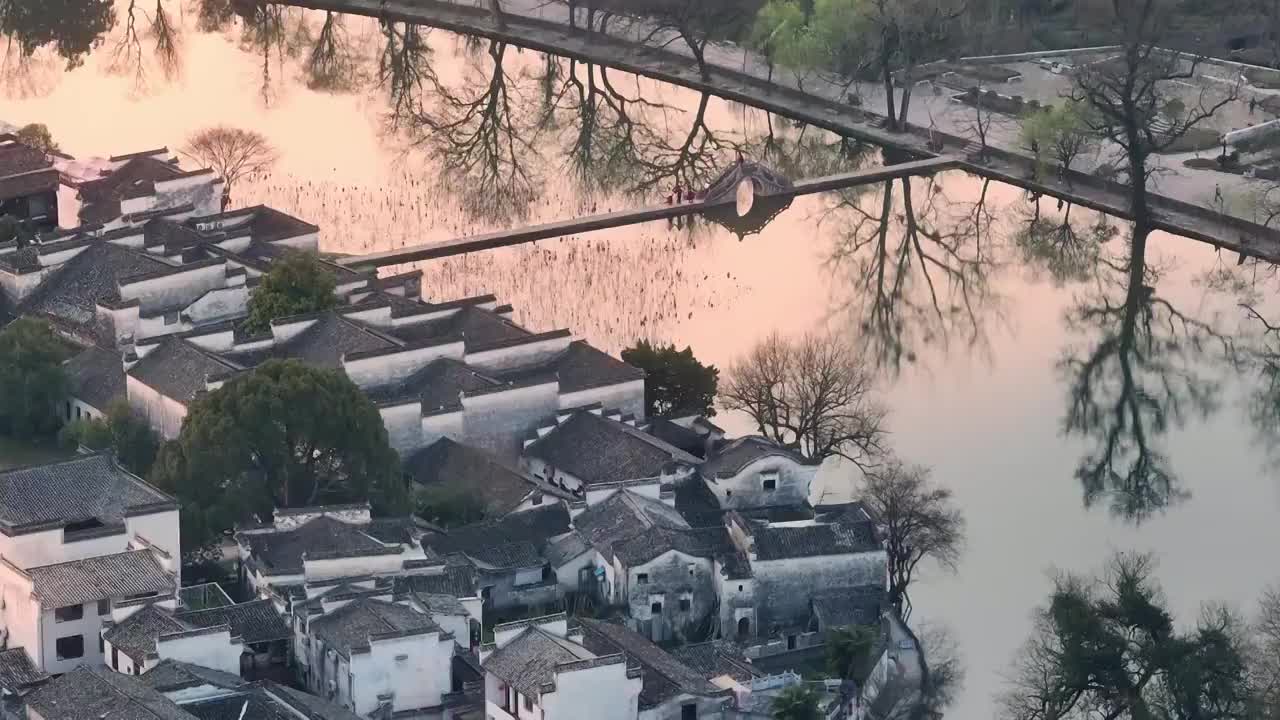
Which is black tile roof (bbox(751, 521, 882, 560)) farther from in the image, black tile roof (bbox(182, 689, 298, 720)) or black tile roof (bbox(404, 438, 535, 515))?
black tile roof (bbox(182, 689, 298, 720))

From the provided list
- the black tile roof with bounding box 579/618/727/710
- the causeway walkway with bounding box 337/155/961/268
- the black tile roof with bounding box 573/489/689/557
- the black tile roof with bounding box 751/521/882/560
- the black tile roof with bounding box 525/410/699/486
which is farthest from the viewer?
the causeway walkway with bounding box 337/155/961/268

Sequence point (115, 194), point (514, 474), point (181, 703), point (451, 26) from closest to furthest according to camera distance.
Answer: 1. point (181, 703)
2. point (514, 474)
3. point (115, 194)
4. point (451, 26)

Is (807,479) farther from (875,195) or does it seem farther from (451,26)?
(451,26)

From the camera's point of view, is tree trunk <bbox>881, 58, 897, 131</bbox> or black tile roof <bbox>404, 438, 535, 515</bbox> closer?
black tile roof <bbox>404, 438, 535, 515</bbox>

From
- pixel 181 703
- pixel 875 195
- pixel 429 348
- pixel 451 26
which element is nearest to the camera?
pixel 181 703

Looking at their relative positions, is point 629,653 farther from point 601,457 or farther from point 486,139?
point 486,139

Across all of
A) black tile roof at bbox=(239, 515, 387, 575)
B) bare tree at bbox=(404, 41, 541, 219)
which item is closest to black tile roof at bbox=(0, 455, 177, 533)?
black tile roof at bbox=(239, 515, 387, 575)

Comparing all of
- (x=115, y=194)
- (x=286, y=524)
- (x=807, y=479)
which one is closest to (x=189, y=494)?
(x=286, y=524)
